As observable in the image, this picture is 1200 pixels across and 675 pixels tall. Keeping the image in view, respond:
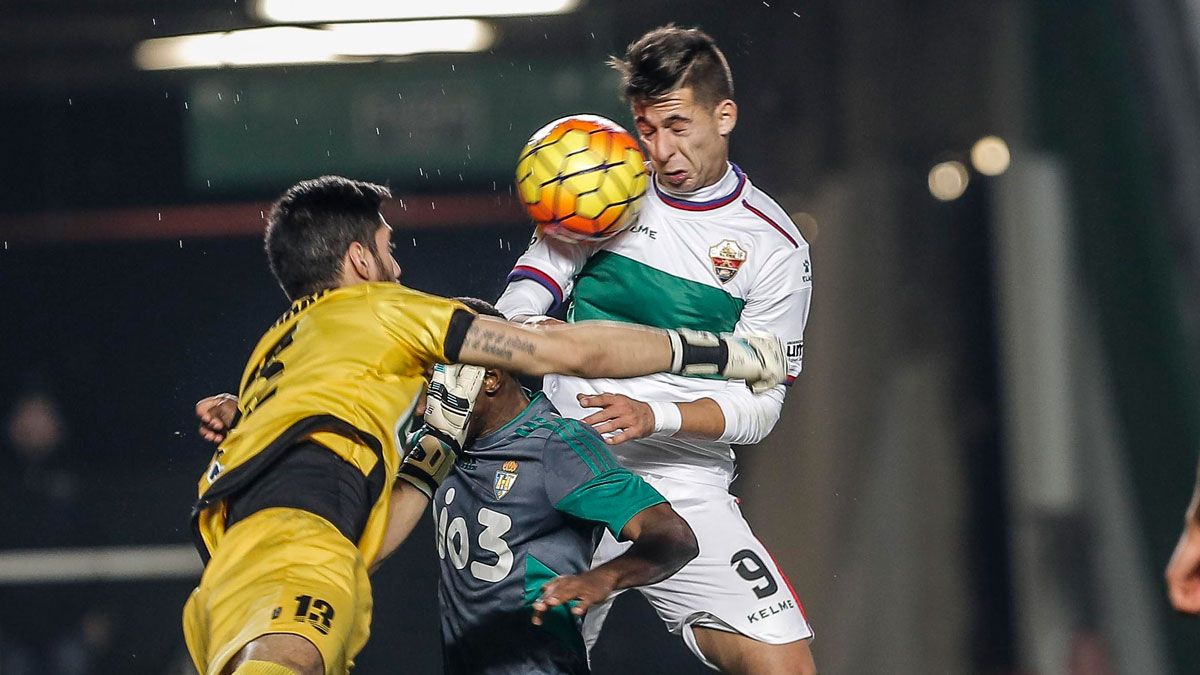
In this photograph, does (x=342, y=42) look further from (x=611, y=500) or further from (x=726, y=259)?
(x=611, y=500)

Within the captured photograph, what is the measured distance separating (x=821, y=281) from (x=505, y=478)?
4338mm

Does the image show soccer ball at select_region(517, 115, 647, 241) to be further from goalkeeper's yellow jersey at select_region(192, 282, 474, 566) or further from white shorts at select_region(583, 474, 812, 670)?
white shorts at select_region(583, 474, 812, 670)

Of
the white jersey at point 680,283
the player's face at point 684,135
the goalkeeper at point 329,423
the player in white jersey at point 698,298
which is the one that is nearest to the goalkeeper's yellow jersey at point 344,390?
the goalkeeper at point 329,423

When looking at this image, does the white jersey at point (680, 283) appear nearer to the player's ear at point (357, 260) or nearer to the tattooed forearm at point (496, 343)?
the player's ear at point (357, 260)

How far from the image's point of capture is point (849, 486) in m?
7.09

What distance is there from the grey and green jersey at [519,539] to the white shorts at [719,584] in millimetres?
532

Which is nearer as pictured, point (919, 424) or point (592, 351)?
point (592, 351)

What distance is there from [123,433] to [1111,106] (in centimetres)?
553

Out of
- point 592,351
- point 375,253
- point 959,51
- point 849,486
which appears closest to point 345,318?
point 375,253

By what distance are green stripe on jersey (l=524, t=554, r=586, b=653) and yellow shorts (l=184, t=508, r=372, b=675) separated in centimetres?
38

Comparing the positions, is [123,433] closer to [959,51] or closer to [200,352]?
[200,352]

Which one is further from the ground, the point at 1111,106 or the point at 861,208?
the point at 1111,106

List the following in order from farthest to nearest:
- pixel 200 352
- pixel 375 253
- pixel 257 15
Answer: pixel 257 15
pixel 200 352
pixel 375 253

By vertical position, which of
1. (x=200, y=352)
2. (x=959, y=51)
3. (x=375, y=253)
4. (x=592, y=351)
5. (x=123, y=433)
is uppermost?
(x=959, y=51)
